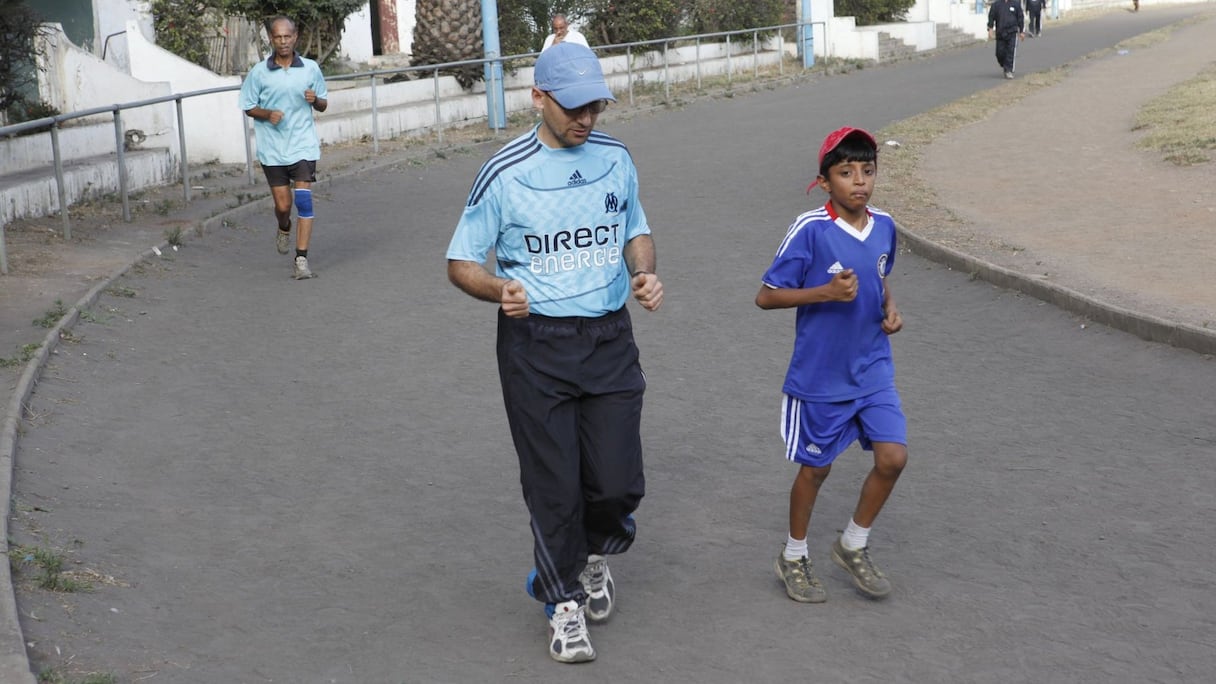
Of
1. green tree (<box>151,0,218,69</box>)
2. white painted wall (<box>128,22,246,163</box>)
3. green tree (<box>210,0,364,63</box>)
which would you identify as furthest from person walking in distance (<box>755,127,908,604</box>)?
green tree (<box>151,0,218,69</box>)

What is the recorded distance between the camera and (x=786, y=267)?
481cm

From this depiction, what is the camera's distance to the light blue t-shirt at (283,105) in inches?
446

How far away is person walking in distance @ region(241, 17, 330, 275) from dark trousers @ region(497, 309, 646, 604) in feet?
23.3

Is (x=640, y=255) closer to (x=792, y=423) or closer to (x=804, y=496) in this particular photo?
(x=792, y=423)

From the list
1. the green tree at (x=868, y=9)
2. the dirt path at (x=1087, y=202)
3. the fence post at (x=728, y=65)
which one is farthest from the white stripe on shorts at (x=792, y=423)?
the green tree at (x=868, y=9)

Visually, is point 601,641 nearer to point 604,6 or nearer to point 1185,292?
point 1185,292

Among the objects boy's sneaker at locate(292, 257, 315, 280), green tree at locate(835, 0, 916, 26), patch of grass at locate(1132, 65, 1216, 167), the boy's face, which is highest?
green tree at locate(835, 0, 916, 26)

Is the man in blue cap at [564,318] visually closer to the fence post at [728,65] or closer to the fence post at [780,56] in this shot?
the fence post at [728,65]

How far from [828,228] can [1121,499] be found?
6.47 feet

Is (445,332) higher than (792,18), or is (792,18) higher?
(792,18)

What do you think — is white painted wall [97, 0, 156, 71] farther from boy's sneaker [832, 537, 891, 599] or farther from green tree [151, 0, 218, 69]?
boy's sneaker [832, 537, 891, 599]

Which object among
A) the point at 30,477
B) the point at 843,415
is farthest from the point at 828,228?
the point at 30,477

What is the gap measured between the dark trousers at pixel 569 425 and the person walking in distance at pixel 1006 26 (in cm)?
2509

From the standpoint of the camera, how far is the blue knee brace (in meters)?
11.3
